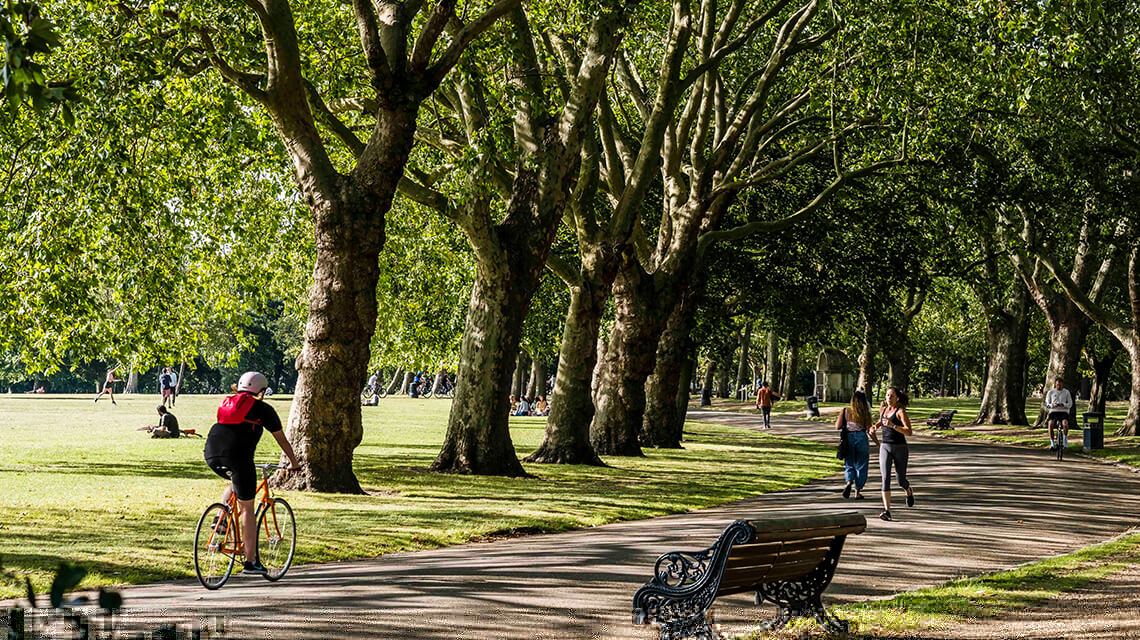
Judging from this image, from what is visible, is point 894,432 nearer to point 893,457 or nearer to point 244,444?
point 893,457

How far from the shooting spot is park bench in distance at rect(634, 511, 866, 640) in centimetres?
720

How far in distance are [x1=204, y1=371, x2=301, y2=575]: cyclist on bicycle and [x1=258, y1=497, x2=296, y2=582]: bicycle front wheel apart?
1.17 ft

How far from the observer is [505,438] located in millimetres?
21609

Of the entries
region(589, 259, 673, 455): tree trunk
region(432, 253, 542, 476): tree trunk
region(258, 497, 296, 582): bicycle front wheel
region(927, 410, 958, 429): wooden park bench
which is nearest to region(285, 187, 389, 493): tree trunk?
region(432, 253, 542, 476): tree trunk

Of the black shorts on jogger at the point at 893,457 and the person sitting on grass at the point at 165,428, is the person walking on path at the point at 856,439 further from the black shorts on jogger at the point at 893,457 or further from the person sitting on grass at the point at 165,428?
the person sitting on grass at the point at 165,428

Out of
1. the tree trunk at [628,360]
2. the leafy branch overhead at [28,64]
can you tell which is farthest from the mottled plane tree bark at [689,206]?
the leafy branch overhead at [28,64]

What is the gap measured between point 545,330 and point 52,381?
281ft

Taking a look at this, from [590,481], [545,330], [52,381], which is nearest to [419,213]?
[545,330]

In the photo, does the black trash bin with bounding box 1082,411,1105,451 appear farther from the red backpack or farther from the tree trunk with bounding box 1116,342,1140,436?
the red backpack

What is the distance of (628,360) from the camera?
91.1 feet

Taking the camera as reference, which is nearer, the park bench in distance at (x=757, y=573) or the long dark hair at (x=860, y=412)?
the park bench in distance at (x=757, y=573)

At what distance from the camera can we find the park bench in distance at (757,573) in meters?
7.20

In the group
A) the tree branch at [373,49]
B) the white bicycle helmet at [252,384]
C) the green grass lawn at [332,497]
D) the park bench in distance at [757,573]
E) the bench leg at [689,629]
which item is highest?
the tree branch at [373,49]

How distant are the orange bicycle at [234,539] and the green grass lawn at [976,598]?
4.32 metres
